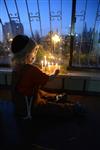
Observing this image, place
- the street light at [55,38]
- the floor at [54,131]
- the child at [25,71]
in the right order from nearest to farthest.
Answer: the floor at [54,131]
the child at [25,71]
the street light at [55,38]

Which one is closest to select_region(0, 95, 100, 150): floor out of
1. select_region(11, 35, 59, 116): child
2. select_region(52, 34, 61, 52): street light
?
select_region(11, 35, 59, 116): child

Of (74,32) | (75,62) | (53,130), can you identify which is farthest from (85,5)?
(53,130)

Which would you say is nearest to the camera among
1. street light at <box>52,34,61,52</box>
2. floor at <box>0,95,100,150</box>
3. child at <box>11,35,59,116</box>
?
floor at <box>0,95,100,150</box>

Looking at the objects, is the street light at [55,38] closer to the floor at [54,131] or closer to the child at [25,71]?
the child at [25,71]

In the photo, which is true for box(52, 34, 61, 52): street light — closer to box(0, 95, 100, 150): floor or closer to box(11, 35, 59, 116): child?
box(11, 35, 59, 116): child

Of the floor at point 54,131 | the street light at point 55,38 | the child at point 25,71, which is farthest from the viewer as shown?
the street light at point 55,38

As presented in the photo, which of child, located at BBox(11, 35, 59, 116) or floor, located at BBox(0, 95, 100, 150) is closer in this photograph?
floor, located at BBox(0, 95, 100, 150)

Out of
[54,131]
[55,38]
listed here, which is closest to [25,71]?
[54,131]

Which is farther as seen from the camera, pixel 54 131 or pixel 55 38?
pixel 55 38

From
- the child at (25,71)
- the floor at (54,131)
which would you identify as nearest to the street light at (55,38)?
the child at (25,71)

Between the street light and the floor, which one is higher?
the street light

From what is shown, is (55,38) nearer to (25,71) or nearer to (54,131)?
(25,71)

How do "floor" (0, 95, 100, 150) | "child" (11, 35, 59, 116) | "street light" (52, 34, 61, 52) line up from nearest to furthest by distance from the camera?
"floor" (0, 95, 100, 150) < "child" (11, 35, 59, 116) < "street light" (52, 34, 61, 52)

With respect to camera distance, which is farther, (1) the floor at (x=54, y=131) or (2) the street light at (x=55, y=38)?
(2) the street light at (x=55, y=38)
